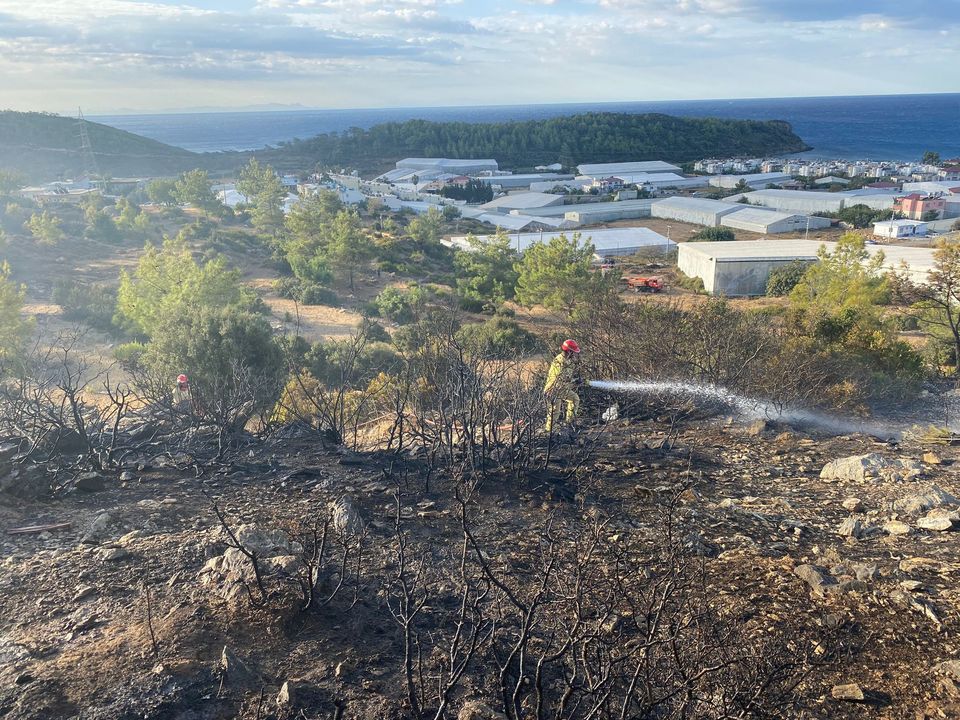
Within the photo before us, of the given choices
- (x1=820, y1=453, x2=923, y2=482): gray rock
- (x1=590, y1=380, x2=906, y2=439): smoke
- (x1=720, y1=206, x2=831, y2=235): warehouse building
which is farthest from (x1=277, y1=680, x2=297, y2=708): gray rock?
(x1=720, y1=206, x2=831, y2=235): warehouse building

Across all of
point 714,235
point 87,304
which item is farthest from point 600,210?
point 87,304

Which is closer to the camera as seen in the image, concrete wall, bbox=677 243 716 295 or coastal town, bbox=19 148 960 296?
concrete wall, bbox=677 243 716 295

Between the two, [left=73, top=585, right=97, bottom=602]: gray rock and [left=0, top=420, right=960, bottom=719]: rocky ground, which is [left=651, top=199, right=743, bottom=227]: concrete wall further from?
[left=73, top=585, right=97, bottom=602]: gray rock

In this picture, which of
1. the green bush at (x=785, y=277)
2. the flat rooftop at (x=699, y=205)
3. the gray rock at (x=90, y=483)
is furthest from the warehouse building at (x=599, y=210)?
the gray rock at (x=90, y=483)

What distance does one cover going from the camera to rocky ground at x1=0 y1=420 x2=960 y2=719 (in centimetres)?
437

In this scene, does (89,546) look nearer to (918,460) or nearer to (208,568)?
(208,568)

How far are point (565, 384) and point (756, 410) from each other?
2.79 meters

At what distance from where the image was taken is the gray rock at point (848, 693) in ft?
14.3

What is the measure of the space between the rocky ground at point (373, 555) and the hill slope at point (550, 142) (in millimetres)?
86364

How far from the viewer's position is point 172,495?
7.28 metres

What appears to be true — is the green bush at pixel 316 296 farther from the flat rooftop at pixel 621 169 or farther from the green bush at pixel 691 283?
the flat rooftop at pixel 621 169

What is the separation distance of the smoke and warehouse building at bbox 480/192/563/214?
42451 mm

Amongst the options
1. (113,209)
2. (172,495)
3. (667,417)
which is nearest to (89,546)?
(172,495)

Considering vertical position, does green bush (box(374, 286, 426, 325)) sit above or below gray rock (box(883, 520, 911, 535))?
below
